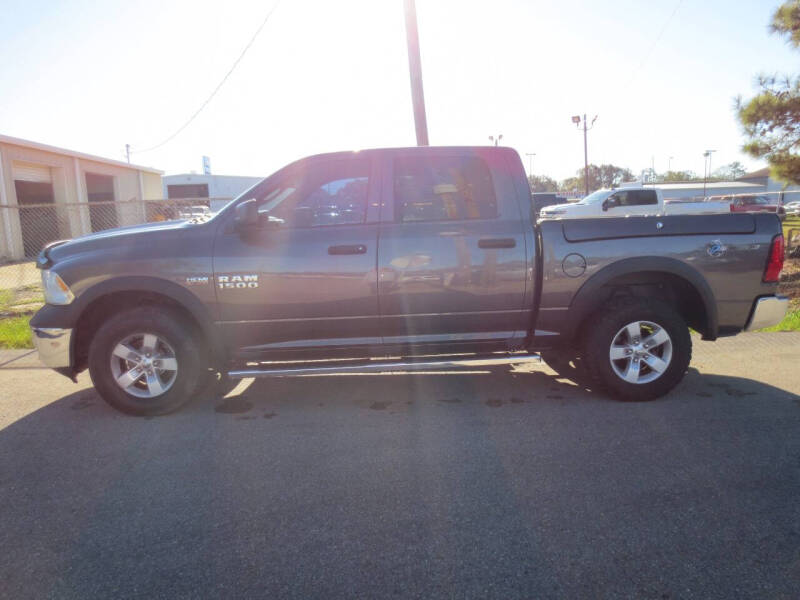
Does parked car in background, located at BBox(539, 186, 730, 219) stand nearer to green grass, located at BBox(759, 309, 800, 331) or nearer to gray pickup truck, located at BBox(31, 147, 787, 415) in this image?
green grass, located at BBox(759, 309, 800, 331)

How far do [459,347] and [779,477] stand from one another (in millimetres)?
2256

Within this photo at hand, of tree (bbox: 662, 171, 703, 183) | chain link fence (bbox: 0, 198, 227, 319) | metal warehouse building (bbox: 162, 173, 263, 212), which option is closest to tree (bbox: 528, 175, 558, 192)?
tree (bbox: 662, 171, 703, 183)

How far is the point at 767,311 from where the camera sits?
4.54 metres

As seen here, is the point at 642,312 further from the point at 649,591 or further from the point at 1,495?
the point at 1,495

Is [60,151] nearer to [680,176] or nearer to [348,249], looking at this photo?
[348,249]

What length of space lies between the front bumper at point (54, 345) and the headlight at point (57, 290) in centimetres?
23

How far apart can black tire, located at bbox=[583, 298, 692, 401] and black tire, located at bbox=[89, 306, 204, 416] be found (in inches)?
126

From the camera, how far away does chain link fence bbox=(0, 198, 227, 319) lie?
397 inches

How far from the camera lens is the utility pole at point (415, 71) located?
941cm

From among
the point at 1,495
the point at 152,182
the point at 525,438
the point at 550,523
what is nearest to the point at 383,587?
the point at 550,523

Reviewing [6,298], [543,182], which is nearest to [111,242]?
[6,298]

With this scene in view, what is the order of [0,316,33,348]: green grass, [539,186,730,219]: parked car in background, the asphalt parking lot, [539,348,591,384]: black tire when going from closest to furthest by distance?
the asphalt parking lot, [539,348,591,384]: black tire, [0,316,33,348]: green grass, [539,186,730,219]: parked car in background

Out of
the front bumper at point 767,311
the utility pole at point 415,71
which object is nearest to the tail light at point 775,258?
the front bumper at point 767,311

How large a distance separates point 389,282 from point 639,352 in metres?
2.11
